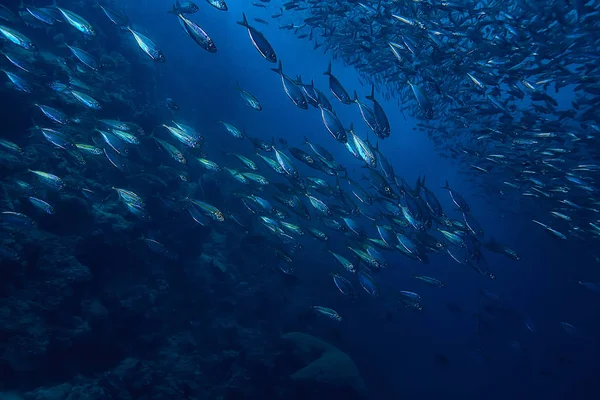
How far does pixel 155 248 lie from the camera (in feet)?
24.1

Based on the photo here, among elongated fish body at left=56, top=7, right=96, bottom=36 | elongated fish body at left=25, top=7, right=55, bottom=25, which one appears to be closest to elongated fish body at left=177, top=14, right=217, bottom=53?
elongated fish body at left=56, top=7, right=96, bottom=36

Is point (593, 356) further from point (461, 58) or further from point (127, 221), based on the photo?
point (127, 221)

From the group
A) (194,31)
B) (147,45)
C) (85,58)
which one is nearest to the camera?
(194,31)

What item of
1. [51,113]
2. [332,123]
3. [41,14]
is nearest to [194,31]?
[332,123]

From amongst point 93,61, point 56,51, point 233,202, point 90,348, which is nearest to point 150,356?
point 90,348

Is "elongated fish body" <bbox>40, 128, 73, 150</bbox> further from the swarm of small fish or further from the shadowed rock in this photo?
the shadowed rock

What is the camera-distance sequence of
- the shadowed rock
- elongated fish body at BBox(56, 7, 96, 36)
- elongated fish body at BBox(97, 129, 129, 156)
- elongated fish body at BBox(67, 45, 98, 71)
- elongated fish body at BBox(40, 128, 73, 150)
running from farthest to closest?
the shadowed rock, elongated fish body at BBox(67, 45, 98, 71), elongated fish body at BBox(40, 128, 73, 150), elongated fish body at BBox(97, 129, 129, 156), elongated fish body at BBox(56, 7, 96, 36)

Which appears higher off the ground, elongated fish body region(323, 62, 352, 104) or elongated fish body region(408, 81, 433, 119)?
elongated fish body region(408, 81, 433, 119)

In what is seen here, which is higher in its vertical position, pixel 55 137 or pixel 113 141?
pixel 113 141

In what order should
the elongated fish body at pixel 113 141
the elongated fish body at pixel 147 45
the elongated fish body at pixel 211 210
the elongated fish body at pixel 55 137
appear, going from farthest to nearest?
the elongated fish body at pixel 211 210, the elongated fish body at pixel 55 137, the elongated fish body at pixel 113 141, the elongated fish body at pixel 147 45

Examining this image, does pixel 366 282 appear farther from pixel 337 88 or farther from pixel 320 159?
pixel 337 88

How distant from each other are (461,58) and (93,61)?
9913 mm

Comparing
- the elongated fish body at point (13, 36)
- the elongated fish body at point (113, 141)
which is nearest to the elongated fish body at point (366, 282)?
the elongated fish body at point (113, 141)

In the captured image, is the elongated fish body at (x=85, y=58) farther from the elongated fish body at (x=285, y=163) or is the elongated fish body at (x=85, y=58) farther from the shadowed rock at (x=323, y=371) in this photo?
the shadowed rock at (x=323, y=371)
